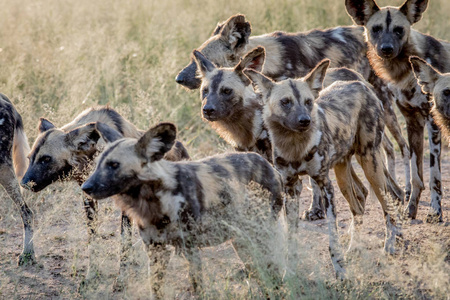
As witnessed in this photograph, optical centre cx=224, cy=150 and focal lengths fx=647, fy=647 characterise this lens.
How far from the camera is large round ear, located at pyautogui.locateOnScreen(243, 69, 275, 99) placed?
369 cm

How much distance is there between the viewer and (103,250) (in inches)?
137

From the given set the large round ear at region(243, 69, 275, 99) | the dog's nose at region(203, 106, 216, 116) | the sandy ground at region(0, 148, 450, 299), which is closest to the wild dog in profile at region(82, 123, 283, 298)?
the sandy ground at region(0, 148, 450, 299)

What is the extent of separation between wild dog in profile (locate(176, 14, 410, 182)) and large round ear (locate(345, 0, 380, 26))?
504 mm

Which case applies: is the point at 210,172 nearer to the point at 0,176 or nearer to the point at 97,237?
the point at 97,237

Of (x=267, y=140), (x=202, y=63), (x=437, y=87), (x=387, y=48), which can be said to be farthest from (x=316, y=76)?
(x=387, y=48)

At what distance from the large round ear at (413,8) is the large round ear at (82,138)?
236 centimetres

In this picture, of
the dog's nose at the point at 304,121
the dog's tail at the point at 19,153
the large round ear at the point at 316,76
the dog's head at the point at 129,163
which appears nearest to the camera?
the dog's head at the point at 129,163

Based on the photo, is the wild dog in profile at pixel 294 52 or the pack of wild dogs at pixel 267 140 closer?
the pack of wild dogs at pixel 267 140

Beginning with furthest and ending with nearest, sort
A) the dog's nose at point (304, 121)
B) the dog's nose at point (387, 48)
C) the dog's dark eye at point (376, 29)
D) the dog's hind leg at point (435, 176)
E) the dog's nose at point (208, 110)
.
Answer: the dog's dark eye at point (376, 29) → the dog's nose at point (387, 48) → the dog's hind leg at point (435, 176) → the dog's nose at point (208, 110) → the dog's nose at point (304, 121)

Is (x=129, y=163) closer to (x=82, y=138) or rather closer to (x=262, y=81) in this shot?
(x=82, y=138)

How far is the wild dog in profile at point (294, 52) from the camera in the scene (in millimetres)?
4875

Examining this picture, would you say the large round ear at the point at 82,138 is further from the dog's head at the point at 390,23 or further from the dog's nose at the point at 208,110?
the dog's head at the point at 390,23

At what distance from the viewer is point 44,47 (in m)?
7.17

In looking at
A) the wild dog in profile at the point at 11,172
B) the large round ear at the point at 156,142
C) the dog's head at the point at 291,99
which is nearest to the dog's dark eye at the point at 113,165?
the large round ear at the point at 156,142
